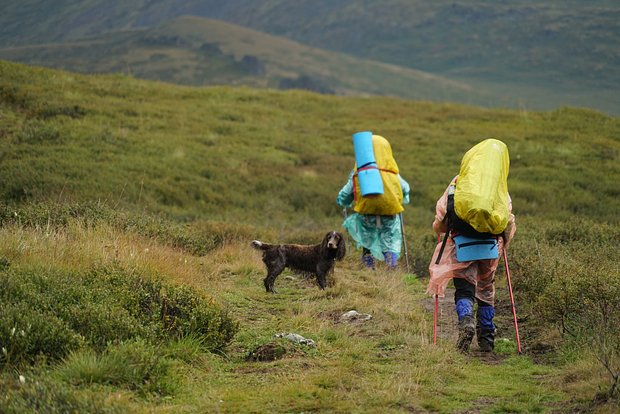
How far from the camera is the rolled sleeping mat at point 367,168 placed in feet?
41.1

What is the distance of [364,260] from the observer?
43.7 feet

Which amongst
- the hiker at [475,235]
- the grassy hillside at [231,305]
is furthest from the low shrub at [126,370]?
the hiker at [475,235]

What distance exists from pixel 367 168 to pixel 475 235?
4557mm

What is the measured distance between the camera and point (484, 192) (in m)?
7.98

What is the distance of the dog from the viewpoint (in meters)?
10.9

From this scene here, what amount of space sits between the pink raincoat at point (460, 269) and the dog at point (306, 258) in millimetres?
2481

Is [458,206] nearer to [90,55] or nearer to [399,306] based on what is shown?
[399,306]

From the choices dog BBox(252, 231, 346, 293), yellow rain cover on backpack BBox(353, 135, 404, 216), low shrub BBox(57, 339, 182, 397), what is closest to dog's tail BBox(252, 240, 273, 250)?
dog BBox(252, 231, 346, 293)

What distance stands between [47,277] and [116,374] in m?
1.75

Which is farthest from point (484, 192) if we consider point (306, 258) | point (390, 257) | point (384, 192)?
point (390, 257)

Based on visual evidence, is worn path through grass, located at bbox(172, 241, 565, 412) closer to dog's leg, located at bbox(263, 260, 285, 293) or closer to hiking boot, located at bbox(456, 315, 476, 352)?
hiking boot, located at bbox(456, 315, 476, 352)

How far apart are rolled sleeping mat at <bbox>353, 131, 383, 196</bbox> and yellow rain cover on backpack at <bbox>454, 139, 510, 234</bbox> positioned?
4.24 meters

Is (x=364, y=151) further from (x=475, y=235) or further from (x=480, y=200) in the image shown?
(x=480, y=200)

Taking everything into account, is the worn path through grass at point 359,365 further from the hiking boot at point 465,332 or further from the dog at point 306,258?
the dog at point 306,258
